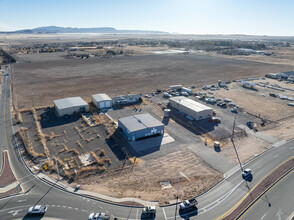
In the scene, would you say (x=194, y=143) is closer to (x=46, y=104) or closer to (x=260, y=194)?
(x=260, y=194)

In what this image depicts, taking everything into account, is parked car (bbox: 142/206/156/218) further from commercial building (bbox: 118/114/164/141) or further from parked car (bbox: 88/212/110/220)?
commercial building (bbox: 118/114/164/141)

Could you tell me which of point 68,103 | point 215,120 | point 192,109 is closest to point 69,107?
point 68,103

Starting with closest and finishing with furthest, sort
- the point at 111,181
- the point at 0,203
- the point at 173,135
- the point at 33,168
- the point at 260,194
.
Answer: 1. the point at 0,203
2. the point at 260,194
3. the point at 111,181
4. the point at 33,168
5. the point at 173,135

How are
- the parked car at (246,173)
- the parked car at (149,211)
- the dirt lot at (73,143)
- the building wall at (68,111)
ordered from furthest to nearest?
the building wall at (68,111) < the dirt lot at (73,143) < the parked car at (246,173) < the parked car at (149,211)

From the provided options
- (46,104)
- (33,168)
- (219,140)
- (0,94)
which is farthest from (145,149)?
(0,94)

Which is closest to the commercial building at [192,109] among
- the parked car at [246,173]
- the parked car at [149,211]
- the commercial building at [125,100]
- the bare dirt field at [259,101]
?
the commercial building at [125,100]

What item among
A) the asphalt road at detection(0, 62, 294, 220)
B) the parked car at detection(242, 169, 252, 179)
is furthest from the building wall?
the parked car at detection(242, 169, 252, 179)

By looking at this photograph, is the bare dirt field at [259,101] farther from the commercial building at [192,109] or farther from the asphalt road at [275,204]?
the asphalt road at [275,204]

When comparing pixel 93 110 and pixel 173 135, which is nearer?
pixel 173 135
